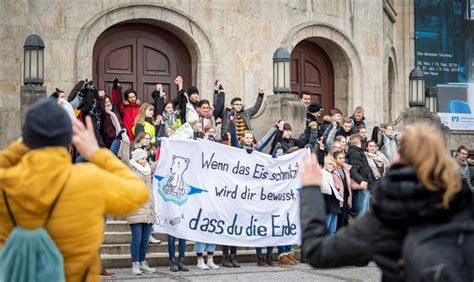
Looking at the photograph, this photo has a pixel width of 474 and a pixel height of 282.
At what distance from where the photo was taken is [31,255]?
460cm

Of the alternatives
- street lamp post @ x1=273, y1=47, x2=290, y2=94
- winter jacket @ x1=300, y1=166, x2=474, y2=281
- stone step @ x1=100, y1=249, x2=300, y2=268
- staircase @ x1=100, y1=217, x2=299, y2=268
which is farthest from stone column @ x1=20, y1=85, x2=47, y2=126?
winter jacket @ x1=300, y1=166, x2=474, y2=281

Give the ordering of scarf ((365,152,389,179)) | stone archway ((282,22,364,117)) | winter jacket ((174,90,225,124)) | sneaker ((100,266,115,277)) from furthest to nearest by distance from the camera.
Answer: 1. stone archway ((282,22,364,117))
2. winter jacket ((174,90,225,124))
3. scarf ((365,152,389,179))
4. sneaker ((100,266,115,277))

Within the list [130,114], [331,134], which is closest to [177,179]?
[130,114]

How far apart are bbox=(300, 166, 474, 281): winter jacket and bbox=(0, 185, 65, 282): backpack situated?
1290mm

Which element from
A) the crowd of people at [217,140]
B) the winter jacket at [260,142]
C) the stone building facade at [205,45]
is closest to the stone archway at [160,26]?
the stone building facade at [205,45]

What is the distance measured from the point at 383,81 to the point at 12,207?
21936 mm

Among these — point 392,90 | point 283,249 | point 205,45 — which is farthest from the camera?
point 392,90

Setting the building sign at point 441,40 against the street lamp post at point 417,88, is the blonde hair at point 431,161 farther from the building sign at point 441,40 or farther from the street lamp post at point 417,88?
the building sign at point 441,40

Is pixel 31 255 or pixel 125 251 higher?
pixel 31 255

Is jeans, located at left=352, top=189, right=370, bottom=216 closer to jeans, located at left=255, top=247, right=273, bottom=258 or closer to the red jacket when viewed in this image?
jeans, located at left=255, top=247, right=273, bottom=258

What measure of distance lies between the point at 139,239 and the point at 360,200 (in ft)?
15.2

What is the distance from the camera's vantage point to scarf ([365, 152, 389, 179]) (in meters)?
15.4

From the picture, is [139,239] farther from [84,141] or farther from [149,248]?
[84,141]

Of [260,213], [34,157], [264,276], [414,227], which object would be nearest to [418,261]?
[414,227]
